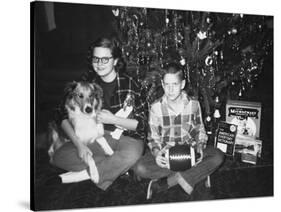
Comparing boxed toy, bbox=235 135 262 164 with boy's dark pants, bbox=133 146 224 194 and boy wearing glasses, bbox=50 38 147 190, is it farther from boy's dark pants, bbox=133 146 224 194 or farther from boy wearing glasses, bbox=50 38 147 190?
boy wearing glasses, bbox=50 38 147 190

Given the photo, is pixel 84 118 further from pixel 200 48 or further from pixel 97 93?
pixel 200 48

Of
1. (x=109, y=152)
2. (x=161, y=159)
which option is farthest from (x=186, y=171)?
(x=109, y=152)

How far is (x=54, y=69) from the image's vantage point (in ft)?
15.0

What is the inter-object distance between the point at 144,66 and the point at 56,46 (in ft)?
2.63

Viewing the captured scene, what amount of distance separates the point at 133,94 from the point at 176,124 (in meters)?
0.50

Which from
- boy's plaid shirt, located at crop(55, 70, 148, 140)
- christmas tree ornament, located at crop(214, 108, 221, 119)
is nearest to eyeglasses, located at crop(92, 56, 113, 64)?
boy's plaid shirt, located at crop(55, 70, 148, 140)

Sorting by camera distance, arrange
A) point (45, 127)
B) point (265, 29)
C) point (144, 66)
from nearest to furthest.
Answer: point (45, 127)
point (144, 66)
point (265, 29)

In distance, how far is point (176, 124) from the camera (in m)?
5.00

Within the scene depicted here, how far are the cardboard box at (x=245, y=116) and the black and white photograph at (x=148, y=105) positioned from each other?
0.01m

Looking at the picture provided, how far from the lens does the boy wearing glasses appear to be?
465 centimetres

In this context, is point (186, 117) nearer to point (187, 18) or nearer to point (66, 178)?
point (187, 18)


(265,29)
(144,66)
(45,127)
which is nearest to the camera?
(45,127)

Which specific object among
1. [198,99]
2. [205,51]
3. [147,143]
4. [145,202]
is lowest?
[145,202]

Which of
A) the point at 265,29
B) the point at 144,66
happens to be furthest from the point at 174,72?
the point at 265,29
